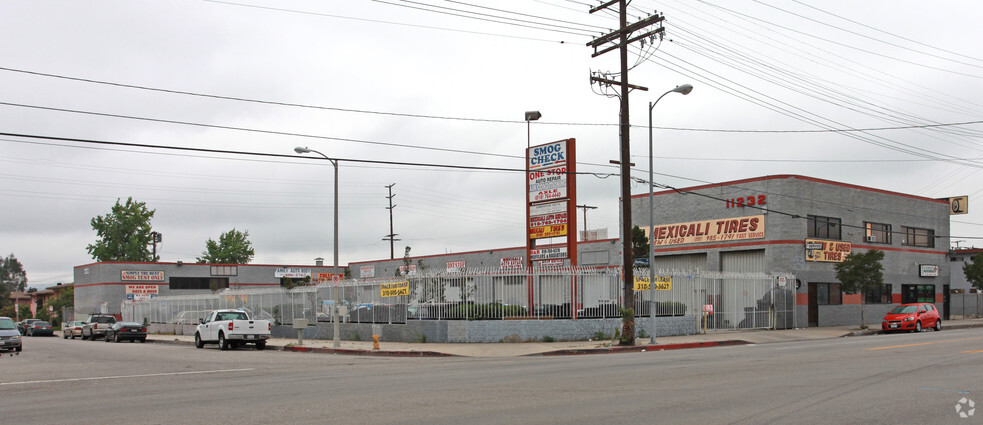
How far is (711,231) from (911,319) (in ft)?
37.2

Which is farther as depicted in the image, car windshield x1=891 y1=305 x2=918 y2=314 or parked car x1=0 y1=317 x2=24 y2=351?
car windshield x1=891 y1=305 x2=918 y2=314

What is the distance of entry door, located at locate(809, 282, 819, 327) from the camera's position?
127 ft

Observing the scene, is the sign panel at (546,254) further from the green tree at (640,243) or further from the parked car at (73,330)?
the parked car at (73,330)

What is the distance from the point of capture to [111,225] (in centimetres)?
8956

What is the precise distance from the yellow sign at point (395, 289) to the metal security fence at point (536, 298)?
0.13 feet

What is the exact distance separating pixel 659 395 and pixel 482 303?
1694cm

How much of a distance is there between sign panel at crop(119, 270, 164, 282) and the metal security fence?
1283 inches

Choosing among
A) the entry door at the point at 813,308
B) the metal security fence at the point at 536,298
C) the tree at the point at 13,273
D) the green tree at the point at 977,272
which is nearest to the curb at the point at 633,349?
the metal security fence at the point at 536,298

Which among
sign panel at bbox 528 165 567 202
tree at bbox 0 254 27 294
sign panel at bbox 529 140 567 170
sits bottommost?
tree at bbox 0 254 27 294

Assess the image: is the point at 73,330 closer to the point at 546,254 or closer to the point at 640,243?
the point at 546,254

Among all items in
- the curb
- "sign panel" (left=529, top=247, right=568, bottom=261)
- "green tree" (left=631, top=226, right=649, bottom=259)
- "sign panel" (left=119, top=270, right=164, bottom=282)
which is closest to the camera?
the curb

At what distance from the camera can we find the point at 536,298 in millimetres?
27781

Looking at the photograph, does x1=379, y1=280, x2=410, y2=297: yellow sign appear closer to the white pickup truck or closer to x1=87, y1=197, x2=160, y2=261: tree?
the white pickup truck

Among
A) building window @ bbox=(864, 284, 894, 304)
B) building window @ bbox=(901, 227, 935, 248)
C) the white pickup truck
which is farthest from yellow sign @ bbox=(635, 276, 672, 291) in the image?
building window @ bbox=(901, 227, 935, 248)
